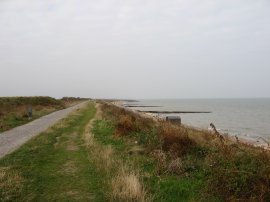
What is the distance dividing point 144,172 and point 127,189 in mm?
1975

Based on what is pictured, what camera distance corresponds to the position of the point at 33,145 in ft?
49.3

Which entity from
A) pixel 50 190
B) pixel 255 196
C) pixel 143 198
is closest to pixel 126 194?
pixel 143 198

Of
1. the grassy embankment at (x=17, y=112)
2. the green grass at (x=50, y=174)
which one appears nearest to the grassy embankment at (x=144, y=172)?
the green grass at (x=50, y=174)

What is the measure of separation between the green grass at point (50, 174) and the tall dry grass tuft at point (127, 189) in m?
0.35

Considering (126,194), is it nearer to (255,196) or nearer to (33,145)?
(255,196)

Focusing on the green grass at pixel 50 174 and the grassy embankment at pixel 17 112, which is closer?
the green grass at pixel 50 174

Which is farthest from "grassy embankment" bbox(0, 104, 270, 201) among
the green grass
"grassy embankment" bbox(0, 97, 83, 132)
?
"grassy embankment" bbox(0, 97, 83, 132)

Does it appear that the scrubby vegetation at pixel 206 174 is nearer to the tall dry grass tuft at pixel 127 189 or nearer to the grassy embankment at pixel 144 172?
the grassy embankment at pixel 144 172

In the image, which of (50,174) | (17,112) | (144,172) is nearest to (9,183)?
(50,174)

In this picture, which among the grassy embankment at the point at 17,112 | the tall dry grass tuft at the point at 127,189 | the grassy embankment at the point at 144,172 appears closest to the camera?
the tall dry grass tuft at the point at 127,189

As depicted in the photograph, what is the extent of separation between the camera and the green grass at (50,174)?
773 cm

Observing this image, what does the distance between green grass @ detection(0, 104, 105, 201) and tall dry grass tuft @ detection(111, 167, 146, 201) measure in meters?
0.35

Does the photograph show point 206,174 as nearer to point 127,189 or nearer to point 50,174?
point 127,189

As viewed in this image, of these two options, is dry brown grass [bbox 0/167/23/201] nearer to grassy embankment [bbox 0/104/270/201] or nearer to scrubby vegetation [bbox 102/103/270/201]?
grassy embankment [bbox 0/104/270/201]
